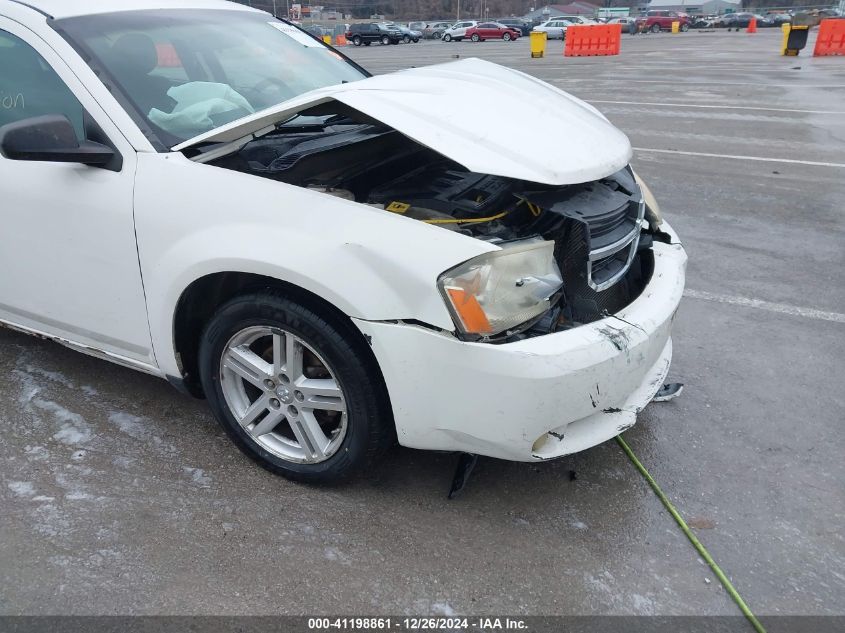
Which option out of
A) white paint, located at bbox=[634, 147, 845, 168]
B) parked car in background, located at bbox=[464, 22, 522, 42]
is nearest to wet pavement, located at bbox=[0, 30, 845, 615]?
white paint, located at bbox=[634, 147, 845, 168]

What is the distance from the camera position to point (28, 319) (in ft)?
9.98

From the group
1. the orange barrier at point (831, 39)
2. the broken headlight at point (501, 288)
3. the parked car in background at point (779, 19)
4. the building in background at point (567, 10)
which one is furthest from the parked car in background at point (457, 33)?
the broken headlight at point (501, 288)

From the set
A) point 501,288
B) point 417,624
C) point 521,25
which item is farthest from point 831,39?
point 521,25

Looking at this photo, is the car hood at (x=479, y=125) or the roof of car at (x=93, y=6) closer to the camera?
the car hood at (x=479, y=125)

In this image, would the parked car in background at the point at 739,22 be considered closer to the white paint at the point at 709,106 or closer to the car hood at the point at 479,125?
the white paint at the point at 709,106

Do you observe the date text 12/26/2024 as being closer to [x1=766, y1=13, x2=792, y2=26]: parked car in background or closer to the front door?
the front door

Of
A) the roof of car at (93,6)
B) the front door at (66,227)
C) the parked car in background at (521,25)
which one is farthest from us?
the parked car in background at (521,25)

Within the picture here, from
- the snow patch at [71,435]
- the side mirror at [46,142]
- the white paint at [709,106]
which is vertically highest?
the side mirror at [46,142]

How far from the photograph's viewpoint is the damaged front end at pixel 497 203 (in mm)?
2375

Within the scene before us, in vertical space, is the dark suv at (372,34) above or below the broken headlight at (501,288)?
below

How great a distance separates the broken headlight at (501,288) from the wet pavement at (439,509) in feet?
1.64

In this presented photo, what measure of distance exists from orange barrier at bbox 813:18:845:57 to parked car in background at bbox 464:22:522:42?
25.4m

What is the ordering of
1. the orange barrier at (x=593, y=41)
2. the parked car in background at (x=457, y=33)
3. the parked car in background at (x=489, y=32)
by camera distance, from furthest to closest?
the parked car in background at (x=457, y=33), the parked car in background at (x=489, y=32), the orange barrier at (x=593, y=41)

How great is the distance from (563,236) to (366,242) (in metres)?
0.77
